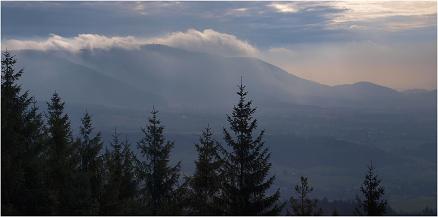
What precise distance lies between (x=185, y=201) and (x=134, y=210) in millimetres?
2871

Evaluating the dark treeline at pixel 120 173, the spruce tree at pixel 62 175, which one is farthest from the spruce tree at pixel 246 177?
the spruce tree at pixel 62 175

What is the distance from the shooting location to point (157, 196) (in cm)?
2181

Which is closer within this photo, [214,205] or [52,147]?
[214,205]

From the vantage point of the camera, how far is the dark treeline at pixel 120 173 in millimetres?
14531

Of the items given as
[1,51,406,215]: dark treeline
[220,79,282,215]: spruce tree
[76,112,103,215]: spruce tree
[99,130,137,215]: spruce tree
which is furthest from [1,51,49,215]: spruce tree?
[220,79,282,215]: spruce tree

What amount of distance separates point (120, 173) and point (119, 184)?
109 cm

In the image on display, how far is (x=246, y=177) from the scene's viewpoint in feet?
57.8

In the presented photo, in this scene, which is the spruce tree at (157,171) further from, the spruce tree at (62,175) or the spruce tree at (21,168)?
the spruce tree at (21,168)

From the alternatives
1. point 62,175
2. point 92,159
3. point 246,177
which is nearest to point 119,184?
point 92,159

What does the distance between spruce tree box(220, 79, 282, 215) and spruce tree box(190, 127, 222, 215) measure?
1.00 metres

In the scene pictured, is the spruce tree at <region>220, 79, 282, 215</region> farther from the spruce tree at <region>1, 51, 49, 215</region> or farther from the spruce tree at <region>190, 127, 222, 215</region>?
the spruce tree at <region>1, 51, 49, 215</region>

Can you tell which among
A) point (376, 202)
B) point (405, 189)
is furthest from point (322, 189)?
point (376, 202)

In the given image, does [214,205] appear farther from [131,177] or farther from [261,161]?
[131,177]

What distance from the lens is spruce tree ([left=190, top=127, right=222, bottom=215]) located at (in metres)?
19.3
